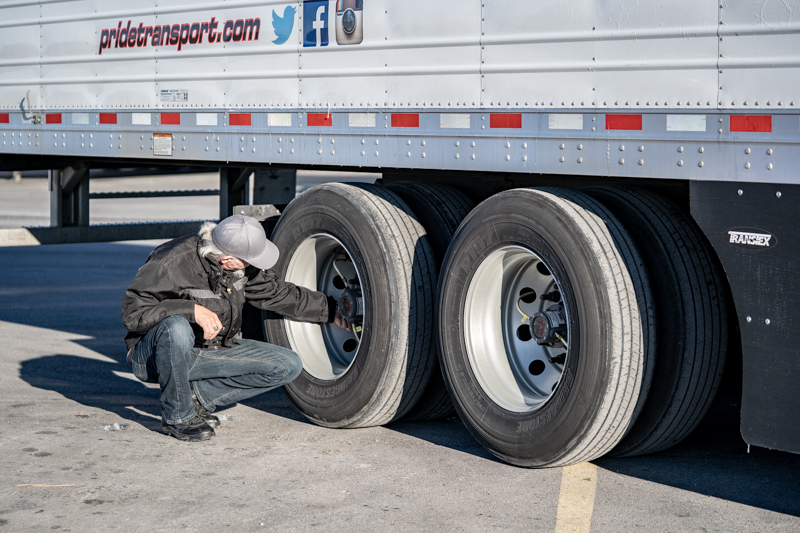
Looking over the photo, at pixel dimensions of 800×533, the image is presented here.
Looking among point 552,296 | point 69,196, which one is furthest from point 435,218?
point 69,196

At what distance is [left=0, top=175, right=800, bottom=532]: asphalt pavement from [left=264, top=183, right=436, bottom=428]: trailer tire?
0.17 metres

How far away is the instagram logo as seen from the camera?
5168mm

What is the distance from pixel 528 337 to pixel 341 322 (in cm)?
114

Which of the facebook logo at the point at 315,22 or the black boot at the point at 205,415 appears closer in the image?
the facebook logo at the point at 315,22

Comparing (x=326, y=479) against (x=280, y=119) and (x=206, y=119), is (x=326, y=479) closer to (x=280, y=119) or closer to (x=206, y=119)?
(x=280, y=119)

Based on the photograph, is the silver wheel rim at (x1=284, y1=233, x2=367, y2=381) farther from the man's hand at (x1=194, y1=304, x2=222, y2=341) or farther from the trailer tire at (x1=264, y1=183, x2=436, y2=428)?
the man's hand at (x1=194, y1=304, x2=222, y2=341)

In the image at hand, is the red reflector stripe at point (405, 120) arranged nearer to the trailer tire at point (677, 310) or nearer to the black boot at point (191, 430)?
the trailer tire at point (677, 310)

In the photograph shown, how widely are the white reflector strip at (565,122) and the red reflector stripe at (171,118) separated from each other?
2.51m

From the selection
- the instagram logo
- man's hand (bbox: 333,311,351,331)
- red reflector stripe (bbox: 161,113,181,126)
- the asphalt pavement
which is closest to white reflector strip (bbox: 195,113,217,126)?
red reflector stripe (bbox: 161,113,181,126)

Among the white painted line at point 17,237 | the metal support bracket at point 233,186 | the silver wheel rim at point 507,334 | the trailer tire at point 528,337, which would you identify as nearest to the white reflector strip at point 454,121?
the trailer tire at point 528,337

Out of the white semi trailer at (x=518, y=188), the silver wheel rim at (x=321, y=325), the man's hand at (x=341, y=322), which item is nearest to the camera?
the white semi trailer at (x=518, y=188)

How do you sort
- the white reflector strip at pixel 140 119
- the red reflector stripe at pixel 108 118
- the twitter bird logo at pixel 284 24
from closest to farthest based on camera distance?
the twitter bird logo at pixel 284 24 < the white reflector strip at pixel 140 119 < the red reflector stripe at pixel 108 118

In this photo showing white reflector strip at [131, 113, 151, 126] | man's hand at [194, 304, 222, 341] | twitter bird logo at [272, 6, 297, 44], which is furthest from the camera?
white reflector strip at [131, 113, 151, 126]

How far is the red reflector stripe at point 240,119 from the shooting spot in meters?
5.76
